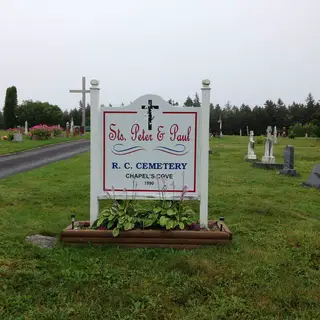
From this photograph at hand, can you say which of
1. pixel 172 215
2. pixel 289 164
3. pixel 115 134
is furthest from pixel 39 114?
pixel 172 215

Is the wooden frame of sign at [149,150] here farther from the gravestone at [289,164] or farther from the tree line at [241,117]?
the tree line at [241,117]

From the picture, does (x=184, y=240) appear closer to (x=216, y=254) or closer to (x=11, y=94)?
(x=216, y=254)

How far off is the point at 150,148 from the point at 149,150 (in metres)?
0.03

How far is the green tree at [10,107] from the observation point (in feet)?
164

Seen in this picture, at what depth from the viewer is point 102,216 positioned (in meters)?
4.51

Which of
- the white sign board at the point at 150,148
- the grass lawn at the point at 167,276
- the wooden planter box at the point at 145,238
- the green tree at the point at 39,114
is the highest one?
the green tree at the point at 39,114

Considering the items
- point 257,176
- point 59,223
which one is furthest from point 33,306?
point 257,176

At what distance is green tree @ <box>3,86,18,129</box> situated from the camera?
50.0 meters

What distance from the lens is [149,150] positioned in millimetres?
4590

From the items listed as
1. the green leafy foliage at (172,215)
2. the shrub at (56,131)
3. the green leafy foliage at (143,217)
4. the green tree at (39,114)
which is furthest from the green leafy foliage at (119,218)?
the green tree at (39,114)

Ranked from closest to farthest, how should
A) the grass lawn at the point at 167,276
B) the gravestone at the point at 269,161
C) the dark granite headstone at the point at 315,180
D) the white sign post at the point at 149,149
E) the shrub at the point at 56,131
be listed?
the grass lawn at the point at 167,276, the white sign post at the point at 149,149, the dark granite headstone at the point at 315,180, the gravestone at the point at 269,161, the shrub at the point at 56,131

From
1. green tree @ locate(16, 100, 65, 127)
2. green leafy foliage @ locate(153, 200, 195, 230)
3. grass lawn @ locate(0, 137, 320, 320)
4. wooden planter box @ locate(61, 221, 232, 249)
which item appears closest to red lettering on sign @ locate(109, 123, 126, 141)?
green leafy foliage @ locate(153, 200, 195, 230)

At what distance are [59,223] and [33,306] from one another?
2.49 m

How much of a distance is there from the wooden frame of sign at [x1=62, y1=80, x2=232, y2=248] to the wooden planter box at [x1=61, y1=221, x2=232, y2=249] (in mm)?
305
